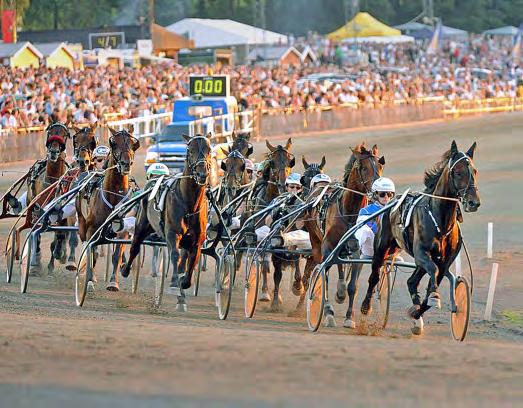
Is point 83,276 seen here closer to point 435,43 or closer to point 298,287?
point 298,287

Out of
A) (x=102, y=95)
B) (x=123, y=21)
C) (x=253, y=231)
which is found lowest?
(x=253, y=231)

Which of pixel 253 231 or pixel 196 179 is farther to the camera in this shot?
pixel 253 231

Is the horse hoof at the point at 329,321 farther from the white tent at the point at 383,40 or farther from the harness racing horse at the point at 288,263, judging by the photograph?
the white tent at the point at 383,40

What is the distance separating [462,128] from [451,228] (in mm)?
34953

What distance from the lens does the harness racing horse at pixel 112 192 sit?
52.2 ft

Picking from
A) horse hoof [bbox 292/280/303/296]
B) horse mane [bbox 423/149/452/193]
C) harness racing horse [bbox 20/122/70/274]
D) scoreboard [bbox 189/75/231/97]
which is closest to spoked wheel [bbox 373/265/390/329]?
horse mane [bbox 423/149/452/193]

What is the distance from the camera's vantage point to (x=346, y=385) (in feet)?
28.5

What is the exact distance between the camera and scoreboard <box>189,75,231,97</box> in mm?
33656

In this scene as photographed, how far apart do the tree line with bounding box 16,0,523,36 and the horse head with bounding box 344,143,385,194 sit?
2287 inches

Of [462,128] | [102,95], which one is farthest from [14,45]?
[462,128]

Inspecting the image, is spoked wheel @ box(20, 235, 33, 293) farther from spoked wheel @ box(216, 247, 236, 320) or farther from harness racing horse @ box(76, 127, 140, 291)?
spoked wheel @ box(216, 247, 236, 320)

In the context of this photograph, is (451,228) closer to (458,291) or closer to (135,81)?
(458,291)

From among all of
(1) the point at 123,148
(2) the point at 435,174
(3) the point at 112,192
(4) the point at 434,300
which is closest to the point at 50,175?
(3) the point at 112,192

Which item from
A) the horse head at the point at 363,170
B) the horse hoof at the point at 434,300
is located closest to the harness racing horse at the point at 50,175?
the horse head at the point at 363,170
